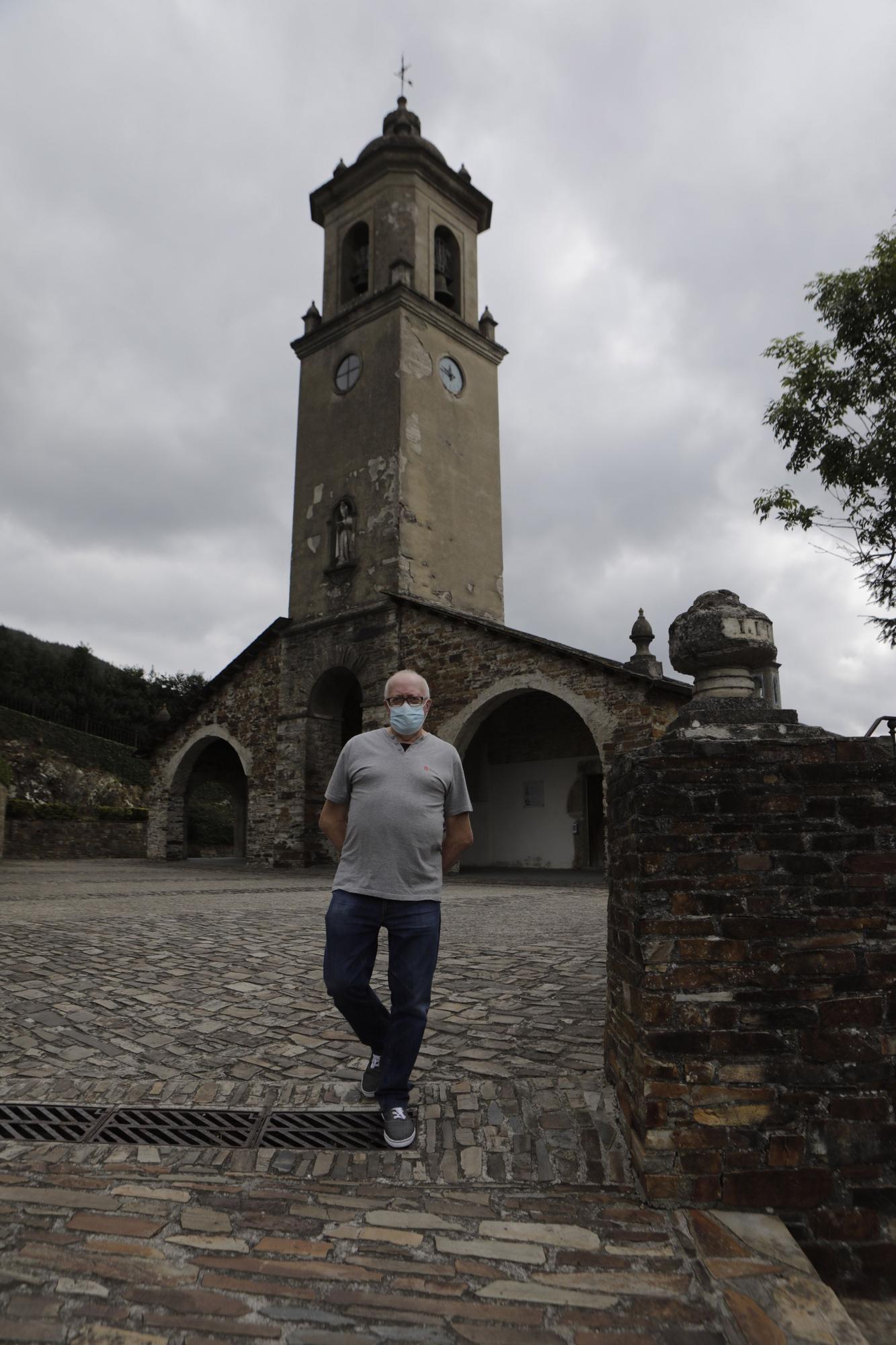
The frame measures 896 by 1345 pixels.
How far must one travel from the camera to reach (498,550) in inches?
789

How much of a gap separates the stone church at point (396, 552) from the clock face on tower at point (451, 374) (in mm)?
48

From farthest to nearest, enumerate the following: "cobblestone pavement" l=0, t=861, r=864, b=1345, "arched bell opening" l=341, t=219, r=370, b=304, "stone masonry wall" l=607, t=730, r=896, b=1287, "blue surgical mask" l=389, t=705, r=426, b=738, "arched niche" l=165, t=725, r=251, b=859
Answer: "arched niche" l=165, t=725, r=251, b=859 → "arched bell opening" l=341, t=219, r=370, b=304 → "blue surgical mask" l=389, t=705, r=426, b=738 → "stone masonry wall" l=607, t=730, r=896, b=1287 → "cobblestone pavement" l=0, t=861, r=864, b=1345

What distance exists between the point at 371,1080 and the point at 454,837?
104 cm

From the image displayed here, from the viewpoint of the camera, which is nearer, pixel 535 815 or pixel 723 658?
pixel 723 658

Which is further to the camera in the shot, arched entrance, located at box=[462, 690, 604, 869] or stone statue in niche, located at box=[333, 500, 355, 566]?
stone statue in niche, located at box=[333, 500, 355, 566]

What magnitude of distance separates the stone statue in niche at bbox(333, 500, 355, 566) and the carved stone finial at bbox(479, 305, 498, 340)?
6.29m

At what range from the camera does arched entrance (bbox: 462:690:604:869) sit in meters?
17.6

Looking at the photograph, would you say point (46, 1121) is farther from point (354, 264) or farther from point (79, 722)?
point (79, 722)

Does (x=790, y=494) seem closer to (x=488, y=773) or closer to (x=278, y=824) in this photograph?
(x=488, y=773)

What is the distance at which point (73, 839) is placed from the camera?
22922 millimetres

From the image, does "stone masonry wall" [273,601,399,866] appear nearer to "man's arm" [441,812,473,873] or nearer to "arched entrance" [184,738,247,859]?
"arched entrance" [184,738,247,859]

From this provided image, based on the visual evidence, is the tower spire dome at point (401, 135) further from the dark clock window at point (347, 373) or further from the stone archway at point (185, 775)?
the stone archway at point (185, 775)

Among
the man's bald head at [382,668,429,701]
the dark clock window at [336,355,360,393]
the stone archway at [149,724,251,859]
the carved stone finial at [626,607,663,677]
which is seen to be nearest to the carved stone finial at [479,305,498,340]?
the dark clock window at [336,355,360,393]

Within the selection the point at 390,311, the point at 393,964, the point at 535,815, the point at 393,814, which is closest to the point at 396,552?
the point at 390,311
